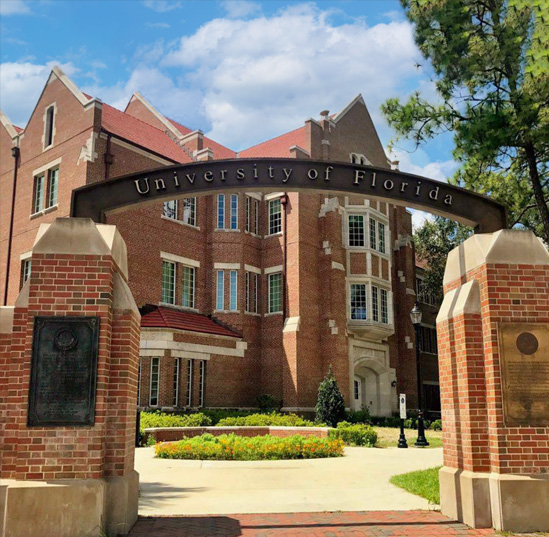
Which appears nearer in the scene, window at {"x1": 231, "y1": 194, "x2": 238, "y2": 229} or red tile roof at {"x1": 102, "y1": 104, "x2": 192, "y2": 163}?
red tile roof at {"x1": 102, "y1": 104, "x2": 192, "y2": 163}

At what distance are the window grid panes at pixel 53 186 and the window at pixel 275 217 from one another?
10341 millimetres

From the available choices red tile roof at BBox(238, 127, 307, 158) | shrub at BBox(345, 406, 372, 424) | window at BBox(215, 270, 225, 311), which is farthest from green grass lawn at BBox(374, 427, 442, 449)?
red tile roof at BBox(238, 127, 307, 158)

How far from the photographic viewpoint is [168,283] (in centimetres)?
2748

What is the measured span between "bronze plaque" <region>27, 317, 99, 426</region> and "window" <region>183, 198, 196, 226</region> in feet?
73.1

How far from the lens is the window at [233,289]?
29031mm

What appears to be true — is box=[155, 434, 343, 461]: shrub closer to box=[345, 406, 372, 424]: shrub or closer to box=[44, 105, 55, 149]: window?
box=[345, 406, 372, 424]: shrub

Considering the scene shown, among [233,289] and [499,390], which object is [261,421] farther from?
[499,390]

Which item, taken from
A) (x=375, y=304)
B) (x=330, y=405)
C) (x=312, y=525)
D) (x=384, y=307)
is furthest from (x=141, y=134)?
A: (x=312, y=525)

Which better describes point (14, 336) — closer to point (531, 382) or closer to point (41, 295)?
point (41, 295)

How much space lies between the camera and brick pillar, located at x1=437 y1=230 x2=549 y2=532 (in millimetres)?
6770

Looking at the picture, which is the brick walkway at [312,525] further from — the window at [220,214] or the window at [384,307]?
the window at [384,307]

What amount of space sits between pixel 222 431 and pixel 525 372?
15.3 metres

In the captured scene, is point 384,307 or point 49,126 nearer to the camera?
point 49,126

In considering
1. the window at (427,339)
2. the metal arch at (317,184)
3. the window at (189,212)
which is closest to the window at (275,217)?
the window at (189,212)
